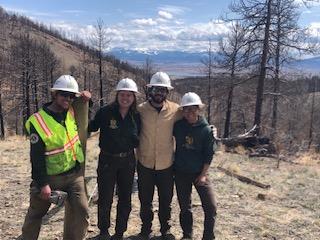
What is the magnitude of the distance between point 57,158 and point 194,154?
1805 millimetres

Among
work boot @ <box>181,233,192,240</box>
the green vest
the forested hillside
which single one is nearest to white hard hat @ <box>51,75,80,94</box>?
the green vest

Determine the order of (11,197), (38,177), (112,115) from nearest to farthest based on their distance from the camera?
1. (38,177)
2. (112,115)
3. (11,197)

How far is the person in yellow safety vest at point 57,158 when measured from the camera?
14.3 ft

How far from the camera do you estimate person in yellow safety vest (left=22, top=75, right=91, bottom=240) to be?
4.34 m

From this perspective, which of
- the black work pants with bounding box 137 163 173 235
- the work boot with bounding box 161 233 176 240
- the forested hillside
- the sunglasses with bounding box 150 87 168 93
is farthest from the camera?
the forested hillside

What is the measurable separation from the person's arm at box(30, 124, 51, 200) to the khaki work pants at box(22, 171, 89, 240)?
115mm

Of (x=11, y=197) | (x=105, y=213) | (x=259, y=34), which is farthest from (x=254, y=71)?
(x=105, y=213)

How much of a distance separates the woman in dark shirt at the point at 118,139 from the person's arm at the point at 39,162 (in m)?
1.00

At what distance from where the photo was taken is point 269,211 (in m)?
7.76

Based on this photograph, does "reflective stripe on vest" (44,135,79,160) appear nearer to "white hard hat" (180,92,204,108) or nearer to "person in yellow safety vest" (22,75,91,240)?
"person in yellow safety vest" (22,75,91,240)

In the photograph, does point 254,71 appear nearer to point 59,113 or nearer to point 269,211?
point 269,211

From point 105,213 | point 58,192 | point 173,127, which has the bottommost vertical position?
point 105,213

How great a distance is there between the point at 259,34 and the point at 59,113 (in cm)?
1640

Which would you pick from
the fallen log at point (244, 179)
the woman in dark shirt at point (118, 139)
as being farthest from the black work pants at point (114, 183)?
the fallen log at point (244, 179)
